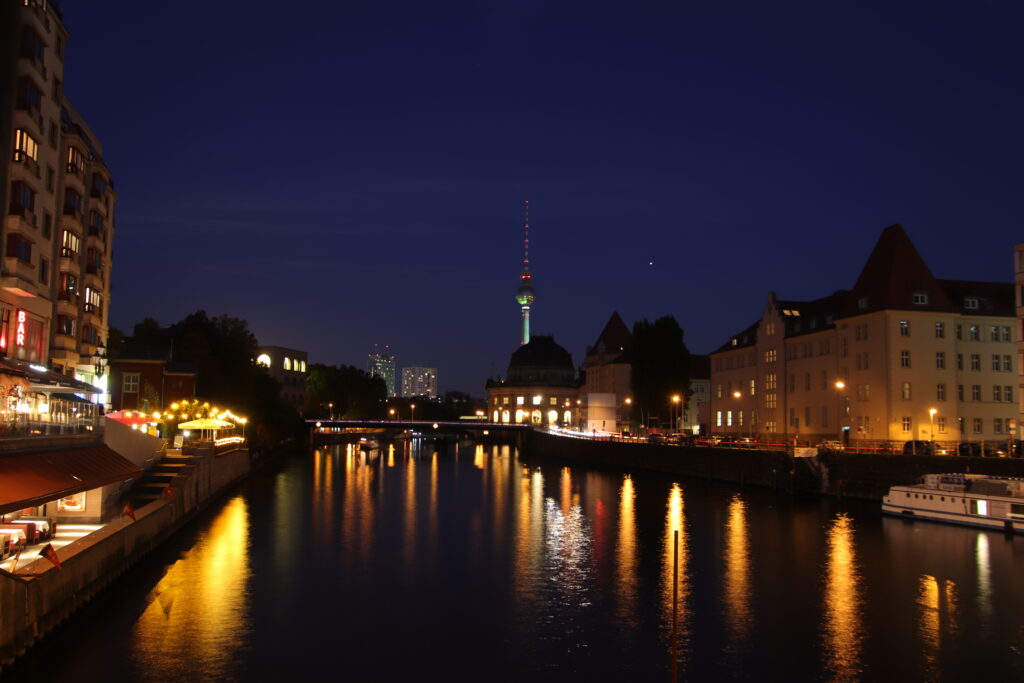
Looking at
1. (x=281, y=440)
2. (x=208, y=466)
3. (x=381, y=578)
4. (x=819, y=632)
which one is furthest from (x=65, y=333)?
(x=281, y=440)

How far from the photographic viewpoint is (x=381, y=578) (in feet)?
122

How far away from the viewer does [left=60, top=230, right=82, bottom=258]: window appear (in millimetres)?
51875

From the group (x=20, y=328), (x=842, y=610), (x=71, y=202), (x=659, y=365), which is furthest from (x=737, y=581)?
(x=659, y=365)

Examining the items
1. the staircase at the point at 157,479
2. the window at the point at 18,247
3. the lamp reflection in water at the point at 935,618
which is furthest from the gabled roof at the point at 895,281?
the window at the point at 18,247

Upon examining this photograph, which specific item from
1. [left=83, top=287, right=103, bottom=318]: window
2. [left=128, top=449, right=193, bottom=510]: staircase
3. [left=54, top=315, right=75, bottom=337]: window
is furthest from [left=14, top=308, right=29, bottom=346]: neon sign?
[left=83, top=287, right=103, bottom=318]: window

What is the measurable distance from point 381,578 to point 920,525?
1263 inches

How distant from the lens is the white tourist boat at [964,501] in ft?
156

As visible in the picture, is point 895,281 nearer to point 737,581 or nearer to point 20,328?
point 737,581

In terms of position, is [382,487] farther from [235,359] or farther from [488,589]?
[488,589]

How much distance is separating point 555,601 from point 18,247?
3093cm

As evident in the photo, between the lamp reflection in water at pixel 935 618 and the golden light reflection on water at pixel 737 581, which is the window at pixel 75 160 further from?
the lamp reflection in water at pixel 935 618

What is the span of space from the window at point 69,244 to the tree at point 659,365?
7692 centimetres

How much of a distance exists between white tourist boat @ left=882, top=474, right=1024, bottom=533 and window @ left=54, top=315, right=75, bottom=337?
50969 mm

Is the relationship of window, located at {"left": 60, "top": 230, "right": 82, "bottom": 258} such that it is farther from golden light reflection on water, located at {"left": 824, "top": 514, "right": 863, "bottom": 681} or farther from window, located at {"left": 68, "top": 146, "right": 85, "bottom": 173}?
golden light reflection on water, located at {"left": 824, "top": 514, "right": 863, "bottom": 681}
